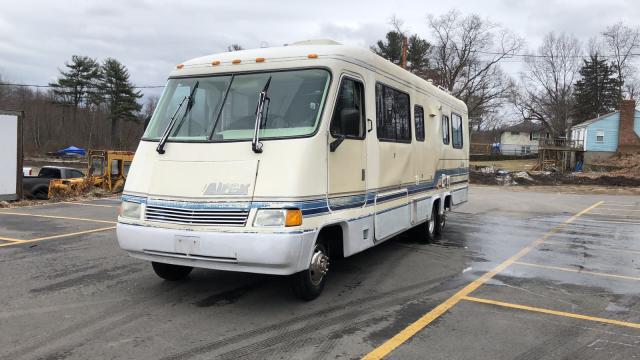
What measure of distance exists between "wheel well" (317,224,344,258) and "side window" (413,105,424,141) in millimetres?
3151

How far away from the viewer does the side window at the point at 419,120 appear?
8.62m

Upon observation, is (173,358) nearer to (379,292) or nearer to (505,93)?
(379,292)

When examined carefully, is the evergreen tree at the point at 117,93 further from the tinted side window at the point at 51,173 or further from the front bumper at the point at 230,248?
the front bumper at the point at 230,248

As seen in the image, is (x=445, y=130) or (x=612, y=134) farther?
(x=612, y=134)

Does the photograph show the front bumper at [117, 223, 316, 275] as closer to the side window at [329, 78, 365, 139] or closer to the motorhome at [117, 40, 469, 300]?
the motorhome at [117, 40, 469, 300]

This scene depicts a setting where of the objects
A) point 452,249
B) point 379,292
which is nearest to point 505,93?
point 452,249

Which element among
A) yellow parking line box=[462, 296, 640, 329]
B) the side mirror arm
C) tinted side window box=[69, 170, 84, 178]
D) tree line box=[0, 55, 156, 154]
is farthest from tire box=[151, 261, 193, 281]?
tree line box=[0, 55, 156, 154]

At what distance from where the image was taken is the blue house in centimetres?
4675

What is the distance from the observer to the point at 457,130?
12016 mm

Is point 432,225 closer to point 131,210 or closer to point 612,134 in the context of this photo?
point 131,210

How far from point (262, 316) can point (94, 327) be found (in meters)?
1.55

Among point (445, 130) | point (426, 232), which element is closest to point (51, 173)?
point (445, 130)

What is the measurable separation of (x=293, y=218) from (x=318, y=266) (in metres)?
0.87

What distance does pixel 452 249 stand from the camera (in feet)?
30.9
